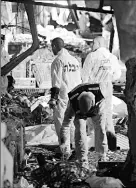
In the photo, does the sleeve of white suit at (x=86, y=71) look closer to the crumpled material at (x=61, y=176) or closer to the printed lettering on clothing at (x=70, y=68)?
the printed lettering on clothing at (x=70, y=68)

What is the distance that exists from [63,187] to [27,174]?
585mm

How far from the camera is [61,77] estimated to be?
828 centimetres

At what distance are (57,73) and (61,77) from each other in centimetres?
10

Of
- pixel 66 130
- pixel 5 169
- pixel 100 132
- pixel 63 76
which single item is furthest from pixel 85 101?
pixel 5 169

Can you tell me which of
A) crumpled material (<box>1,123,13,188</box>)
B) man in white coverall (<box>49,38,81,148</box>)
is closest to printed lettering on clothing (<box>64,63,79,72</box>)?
man in white coverall (<box>49,38,81,148</box>)

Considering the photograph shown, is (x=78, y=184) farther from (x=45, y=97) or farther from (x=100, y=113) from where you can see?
(x=45, y=97)

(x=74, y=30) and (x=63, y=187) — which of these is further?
(x=74, y=30)

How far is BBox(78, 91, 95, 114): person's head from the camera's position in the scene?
21.7 feet

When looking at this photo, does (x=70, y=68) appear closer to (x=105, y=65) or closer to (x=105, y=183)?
(x=105, y=65)

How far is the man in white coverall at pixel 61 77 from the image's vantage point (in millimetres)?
8242

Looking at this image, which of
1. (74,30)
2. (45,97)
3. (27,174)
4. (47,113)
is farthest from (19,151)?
(74,30)

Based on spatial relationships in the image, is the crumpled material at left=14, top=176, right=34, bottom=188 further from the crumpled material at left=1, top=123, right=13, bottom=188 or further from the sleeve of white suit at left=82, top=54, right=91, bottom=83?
the sleeve of white suit at left=82, top=54, right=91, bottom=83

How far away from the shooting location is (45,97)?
1159 cm

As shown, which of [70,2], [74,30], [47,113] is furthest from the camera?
[74,30]
